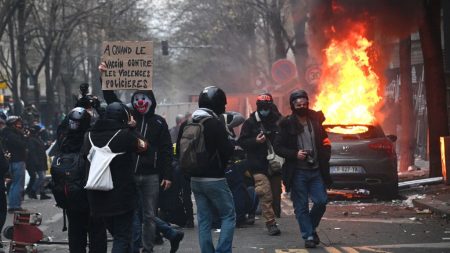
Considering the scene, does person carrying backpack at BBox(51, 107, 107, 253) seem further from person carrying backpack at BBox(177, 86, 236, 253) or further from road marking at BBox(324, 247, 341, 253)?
road marking at BBox(324, 247, 341, 253)

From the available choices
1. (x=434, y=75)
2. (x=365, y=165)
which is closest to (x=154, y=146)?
(x=365, y=165)

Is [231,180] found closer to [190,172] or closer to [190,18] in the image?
[190,172]

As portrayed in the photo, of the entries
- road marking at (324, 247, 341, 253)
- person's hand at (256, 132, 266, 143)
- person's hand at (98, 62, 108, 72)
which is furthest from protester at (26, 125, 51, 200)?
road marking at (324, 247, 341, 253)

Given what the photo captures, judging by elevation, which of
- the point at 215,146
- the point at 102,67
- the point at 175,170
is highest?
the point at 102,67

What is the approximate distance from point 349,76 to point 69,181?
1482 cm

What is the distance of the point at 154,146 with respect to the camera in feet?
29.8

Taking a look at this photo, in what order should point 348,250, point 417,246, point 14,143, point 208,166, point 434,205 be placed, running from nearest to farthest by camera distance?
point 208,166 → point 348,250 → point 417,246 → point 434,205 → point 14,143

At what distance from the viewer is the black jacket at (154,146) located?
8829mm

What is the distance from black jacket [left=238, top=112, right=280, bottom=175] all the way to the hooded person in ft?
7.50

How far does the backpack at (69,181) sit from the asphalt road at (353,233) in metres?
2.38

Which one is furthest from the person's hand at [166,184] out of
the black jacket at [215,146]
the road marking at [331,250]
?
the road marking at [331,250]

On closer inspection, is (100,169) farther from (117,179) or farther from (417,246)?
(417,246)

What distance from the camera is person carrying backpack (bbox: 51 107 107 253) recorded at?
7.54 metres

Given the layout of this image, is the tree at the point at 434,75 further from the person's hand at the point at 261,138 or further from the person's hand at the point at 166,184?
the person's hand at the point at 166,184
